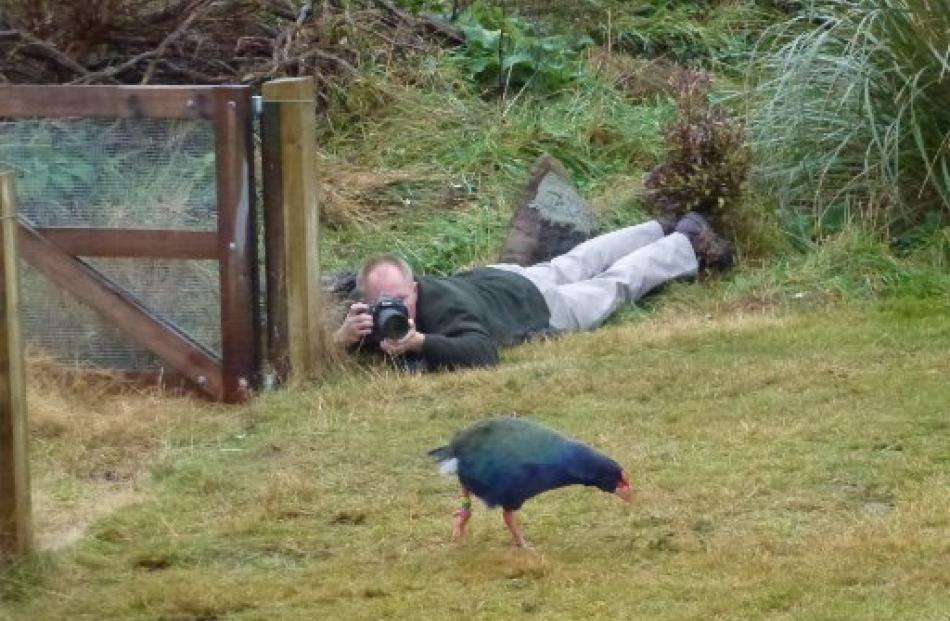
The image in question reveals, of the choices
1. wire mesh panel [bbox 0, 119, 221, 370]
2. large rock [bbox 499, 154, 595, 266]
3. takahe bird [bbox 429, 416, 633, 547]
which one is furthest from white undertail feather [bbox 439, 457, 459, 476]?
large rock [bbox 499, 154, 595, 266]

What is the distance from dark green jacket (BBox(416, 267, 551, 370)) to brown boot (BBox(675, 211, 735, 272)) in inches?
49.2

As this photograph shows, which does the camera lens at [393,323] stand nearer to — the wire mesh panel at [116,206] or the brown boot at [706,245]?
the wire mesh panel at [116,206]

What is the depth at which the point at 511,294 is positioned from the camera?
29.1 feet

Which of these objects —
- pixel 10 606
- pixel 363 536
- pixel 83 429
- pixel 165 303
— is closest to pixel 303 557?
pixel 363 536

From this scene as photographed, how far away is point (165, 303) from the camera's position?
780 centimetres

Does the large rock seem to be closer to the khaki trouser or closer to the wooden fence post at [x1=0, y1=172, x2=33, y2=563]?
the khaki trouser

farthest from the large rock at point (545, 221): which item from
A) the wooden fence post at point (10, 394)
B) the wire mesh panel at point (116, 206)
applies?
the wooden fence post at point (10, 394)

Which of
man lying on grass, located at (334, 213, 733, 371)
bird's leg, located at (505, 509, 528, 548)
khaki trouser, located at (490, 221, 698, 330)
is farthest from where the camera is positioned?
khaki trouser, located at (490, 221, 698, 330)

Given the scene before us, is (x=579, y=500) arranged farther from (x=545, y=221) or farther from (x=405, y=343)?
(x=545, y=221)

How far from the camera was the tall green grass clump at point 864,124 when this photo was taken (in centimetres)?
998

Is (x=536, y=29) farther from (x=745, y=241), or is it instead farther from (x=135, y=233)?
(x=135, y=233)

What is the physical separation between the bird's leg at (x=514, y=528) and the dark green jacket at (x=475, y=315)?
9.06 ft

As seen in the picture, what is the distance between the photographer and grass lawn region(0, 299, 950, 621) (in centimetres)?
498

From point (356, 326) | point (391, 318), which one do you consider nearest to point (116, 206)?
point (356, 326)
